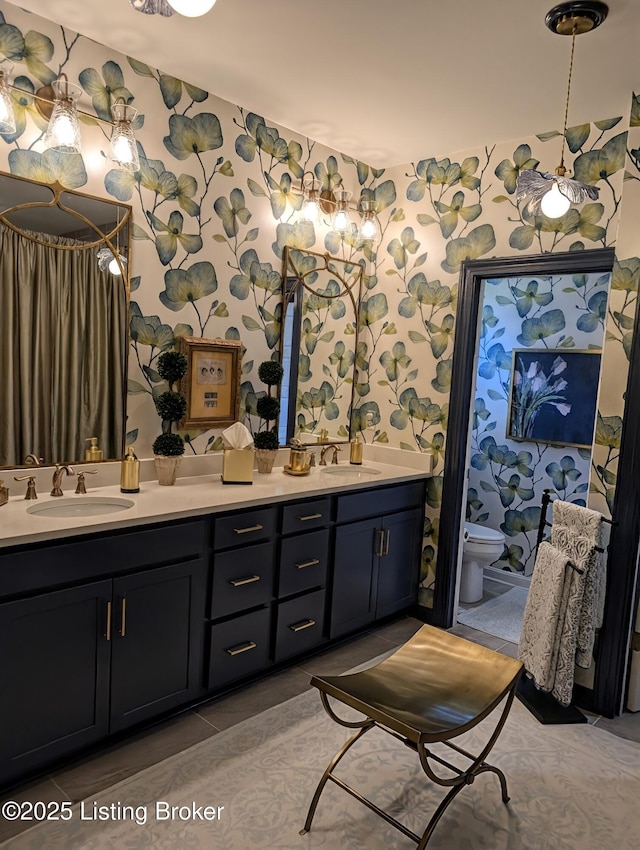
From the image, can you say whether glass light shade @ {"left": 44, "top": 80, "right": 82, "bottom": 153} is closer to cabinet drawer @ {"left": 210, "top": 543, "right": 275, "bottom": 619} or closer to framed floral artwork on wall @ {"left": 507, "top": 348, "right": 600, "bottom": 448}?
cabinet drawer @ {"left": 210, "top": 543, "right": 275, "bottom": 619}

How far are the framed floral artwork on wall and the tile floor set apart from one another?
1.53 meters

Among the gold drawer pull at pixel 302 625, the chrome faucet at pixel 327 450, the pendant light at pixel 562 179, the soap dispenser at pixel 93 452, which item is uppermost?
the pendant light at pixel 562 179

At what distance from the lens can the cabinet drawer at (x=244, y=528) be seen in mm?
2553

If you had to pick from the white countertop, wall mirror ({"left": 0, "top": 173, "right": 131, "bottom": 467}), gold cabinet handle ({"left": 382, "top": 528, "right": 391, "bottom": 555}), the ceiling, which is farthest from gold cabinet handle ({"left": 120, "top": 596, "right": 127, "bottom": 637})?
the ceiling

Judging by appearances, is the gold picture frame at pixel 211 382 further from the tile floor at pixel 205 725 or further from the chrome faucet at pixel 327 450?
the tile floor at pixel 205 725

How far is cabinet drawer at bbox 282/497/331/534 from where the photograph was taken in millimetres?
2854

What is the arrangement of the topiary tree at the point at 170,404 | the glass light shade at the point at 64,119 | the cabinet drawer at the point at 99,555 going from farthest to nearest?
the topiary tree at the point at 170,404
the glass light shade at the point at 64,119
the cabinet drawer at the point at 99,555

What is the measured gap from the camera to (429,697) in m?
2.05

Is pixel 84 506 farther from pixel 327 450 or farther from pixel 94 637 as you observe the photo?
pixel 327 450

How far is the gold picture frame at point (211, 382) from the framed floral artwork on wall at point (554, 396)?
2.22m

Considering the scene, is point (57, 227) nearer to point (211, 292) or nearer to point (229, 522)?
point (211, 292)

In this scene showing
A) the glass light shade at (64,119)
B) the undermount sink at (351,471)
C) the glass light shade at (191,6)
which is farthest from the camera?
the undermount sink at (351,471)

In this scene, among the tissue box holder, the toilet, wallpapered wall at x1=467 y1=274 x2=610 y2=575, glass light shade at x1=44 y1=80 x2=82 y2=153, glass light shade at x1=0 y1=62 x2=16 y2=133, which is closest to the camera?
glass light shade at x1=0 y1=62 x2=16 y2=133

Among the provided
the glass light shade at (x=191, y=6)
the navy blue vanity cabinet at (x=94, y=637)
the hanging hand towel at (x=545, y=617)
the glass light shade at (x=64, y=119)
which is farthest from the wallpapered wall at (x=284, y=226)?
the glass light shade at (x=191, y=6)
